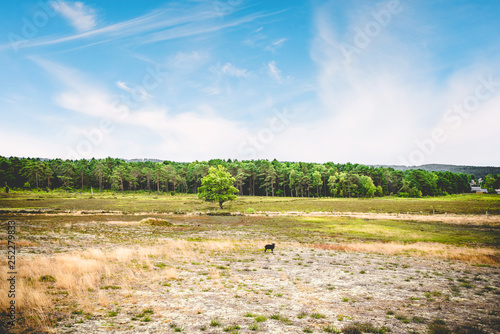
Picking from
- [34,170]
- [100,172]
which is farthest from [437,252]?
[34,170]

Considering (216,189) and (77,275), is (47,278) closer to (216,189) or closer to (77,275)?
(77,275)

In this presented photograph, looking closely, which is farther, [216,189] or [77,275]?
[216,189]

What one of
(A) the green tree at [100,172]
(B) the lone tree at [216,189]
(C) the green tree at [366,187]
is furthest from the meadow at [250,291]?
(A) the green tree at [100,172]

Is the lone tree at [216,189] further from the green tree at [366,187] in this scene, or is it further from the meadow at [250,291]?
the green tree at [366,187]

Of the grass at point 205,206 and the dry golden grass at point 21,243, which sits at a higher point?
the dry golden grass at point 21,243

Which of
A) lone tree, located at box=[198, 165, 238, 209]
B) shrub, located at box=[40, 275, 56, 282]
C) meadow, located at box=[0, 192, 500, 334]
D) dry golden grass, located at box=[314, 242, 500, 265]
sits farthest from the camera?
lone tree, located at box=[198, 165, 238, 209]

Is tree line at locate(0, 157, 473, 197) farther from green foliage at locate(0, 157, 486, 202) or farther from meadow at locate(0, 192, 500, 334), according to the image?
meadow at locate(0, 192, 500, 334)

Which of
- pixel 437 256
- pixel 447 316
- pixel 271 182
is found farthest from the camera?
pixel 271 182

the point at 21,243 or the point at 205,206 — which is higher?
the point at 21,243

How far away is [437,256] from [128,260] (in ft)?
84.6

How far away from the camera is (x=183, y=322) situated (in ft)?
30.5

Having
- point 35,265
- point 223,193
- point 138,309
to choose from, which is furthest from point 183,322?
point 223,193

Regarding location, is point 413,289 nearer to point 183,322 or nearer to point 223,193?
point 183,322

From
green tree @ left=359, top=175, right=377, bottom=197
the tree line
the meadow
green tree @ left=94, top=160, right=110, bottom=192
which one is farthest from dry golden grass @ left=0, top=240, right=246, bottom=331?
green tree @ left=94, top=160, right=110, bottom=192
